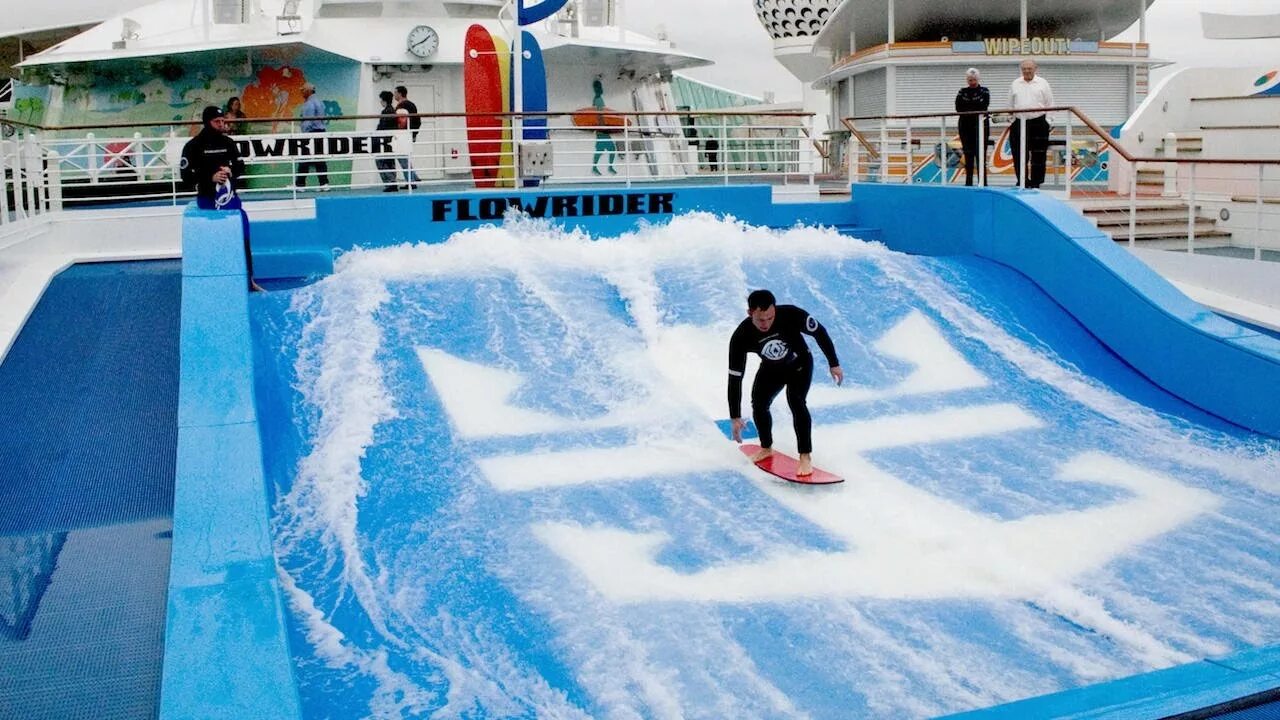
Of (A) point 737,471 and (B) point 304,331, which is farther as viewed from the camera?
(B) point 304,331

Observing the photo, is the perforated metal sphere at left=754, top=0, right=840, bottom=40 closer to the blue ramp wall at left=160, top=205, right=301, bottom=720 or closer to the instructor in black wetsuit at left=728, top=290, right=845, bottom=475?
the instructor in black wetsuit at left=728, top=290, right=845, bottom=475

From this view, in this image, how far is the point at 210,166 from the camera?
10.3 m

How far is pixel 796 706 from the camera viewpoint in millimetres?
5156

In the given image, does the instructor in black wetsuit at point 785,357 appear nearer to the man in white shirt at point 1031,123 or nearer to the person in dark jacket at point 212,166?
the person in dark jacket at point 212,166

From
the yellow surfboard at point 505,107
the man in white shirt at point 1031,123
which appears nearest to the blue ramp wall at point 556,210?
the man in white shirt at point 1031,123

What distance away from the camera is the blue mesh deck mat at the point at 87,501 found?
4699mm

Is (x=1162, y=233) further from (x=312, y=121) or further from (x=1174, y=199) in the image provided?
(x=312, y=121)

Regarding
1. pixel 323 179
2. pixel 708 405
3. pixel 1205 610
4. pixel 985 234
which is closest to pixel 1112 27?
pixel 985 234

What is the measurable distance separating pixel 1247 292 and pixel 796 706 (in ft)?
24.9

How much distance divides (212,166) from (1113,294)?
785 centimetres

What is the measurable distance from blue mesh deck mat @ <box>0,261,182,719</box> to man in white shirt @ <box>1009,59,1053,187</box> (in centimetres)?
862

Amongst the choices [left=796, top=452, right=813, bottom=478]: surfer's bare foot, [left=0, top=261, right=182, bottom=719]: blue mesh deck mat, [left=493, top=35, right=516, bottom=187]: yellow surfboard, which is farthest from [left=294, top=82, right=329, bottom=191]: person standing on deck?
[left=796, top=452, right=813, bottom=478]: surfer's bare foot

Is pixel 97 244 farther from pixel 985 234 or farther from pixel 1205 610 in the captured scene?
pixel 1205 610

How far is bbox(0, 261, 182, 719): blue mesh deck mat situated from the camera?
4.70 metres
